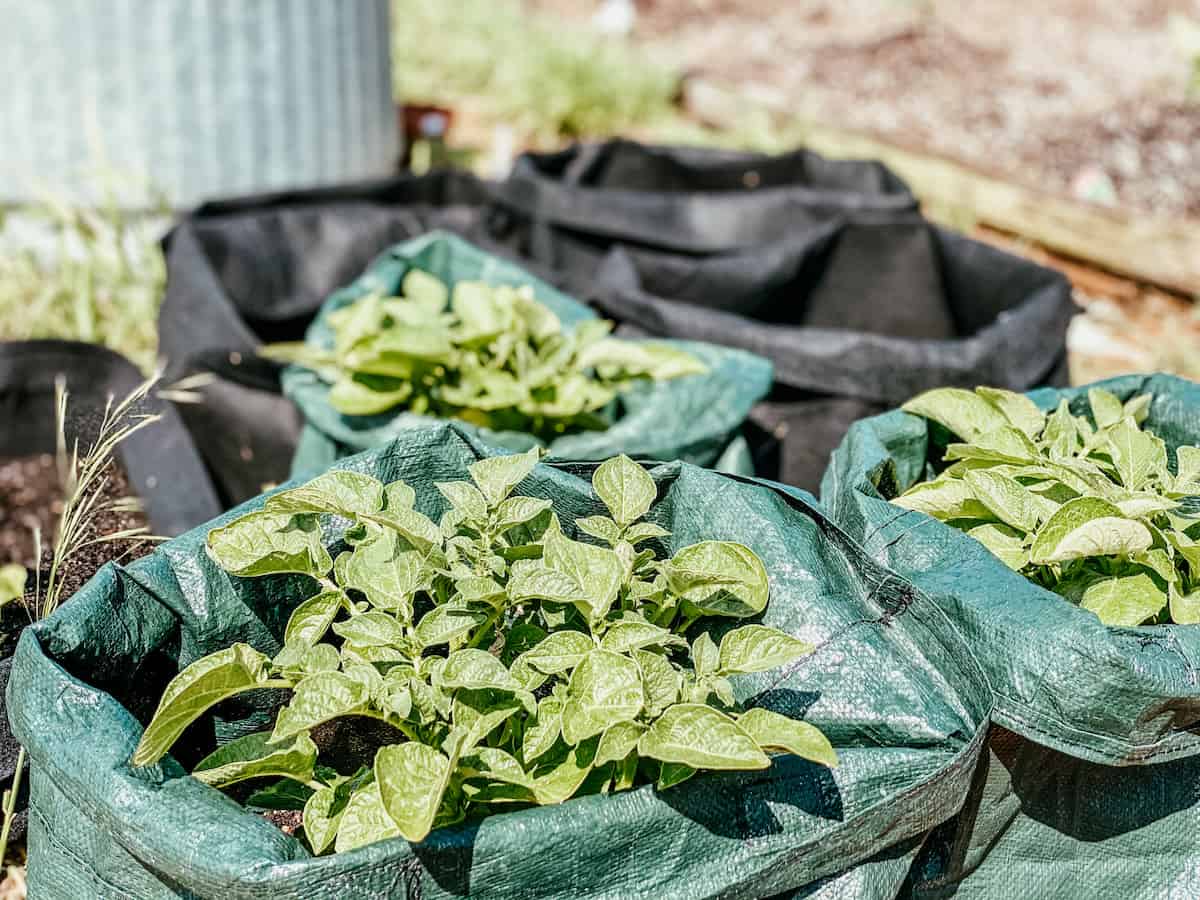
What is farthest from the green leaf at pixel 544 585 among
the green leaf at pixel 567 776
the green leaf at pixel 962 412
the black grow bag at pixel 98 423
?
the black grow bag at pixel 98 423

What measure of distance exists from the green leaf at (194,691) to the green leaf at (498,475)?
0.71ft

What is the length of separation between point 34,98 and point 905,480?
1973 mm

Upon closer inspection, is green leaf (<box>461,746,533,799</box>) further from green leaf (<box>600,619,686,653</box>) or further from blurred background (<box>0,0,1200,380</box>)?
blurred background (<box>0,0,1200,380</box>)

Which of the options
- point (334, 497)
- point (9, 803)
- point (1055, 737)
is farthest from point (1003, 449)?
point (9, 803)

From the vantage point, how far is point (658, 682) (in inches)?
31.5

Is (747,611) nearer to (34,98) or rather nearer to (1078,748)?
(1078,748)

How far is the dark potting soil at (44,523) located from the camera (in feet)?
3.83

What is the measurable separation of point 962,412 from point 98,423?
3.31 ft

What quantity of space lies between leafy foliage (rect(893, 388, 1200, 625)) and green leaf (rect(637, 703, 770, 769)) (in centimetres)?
34

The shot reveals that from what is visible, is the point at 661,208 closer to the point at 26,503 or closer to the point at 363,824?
the point at 26,503

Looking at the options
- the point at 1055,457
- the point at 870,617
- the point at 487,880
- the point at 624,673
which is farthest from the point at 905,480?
the point at 487,880

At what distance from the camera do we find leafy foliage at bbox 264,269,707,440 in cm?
146

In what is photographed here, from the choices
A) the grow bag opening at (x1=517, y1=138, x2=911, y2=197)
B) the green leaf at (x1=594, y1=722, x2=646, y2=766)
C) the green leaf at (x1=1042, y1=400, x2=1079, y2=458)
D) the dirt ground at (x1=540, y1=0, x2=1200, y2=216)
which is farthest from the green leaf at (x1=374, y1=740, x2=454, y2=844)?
the dirt ground at (x1=540, y1=0, x2=1200, y2=216)

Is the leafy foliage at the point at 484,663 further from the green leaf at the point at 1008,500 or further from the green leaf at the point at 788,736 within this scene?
the green leaf at the point at 1008,500
